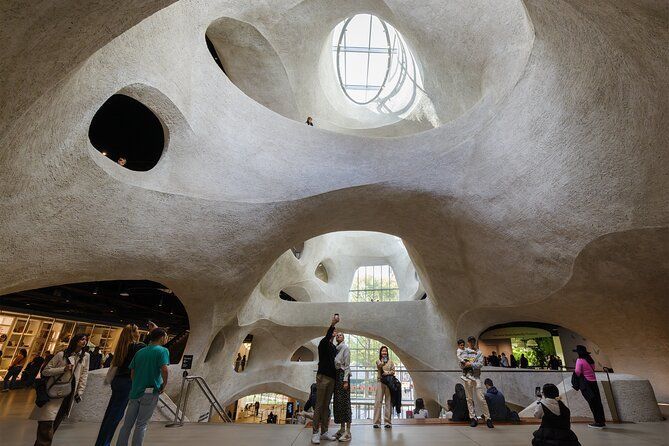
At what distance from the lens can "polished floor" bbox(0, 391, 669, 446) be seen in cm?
426

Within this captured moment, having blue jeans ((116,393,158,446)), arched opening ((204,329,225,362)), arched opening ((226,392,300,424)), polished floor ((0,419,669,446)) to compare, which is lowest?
arched opening ((226,392,300,424))

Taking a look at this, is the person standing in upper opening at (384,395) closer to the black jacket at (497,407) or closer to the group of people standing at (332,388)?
the group of people standing at (332,388)

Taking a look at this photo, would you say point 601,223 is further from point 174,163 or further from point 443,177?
point 174,163

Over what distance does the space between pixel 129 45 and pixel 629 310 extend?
12996mm

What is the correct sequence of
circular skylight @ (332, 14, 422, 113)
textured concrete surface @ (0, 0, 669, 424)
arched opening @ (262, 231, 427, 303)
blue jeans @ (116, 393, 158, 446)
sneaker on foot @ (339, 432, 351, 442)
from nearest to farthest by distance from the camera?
blue jeans @ (116, 393, 158, 446) < sneaker on foot @ (339, 432, 351, 442) < textured concrete surface @ (0, 0, 669, 424) < circular skylight @ (332, 14, 422, 113) < arched opening @ (262, 231, 427, 303)

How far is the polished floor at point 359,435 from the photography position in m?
4.26

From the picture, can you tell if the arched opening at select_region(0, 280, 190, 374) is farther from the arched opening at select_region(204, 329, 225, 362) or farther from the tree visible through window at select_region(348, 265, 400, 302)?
the tree visible through window at select_region(348, 265, 400, 302)

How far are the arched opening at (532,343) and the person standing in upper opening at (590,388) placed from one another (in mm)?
8647

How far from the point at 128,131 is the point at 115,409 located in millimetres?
9315

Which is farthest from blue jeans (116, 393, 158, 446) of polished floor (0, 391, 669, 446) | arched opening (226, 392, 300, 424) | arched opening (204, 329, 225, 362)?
arched opening (226, 392, 300, 424)

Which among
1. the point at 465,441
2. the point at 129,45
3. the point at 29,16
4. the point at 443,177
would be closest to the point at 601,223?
the point at 443,177

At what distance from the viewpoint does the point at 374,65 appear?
904 inches

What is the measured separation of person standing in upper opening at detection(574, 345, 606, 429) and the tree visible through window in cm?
2300

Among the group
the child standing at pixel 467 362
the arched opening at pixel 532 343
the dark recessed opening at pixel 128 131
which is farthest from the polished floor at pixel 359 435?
the arched opening at pixel 532 343
